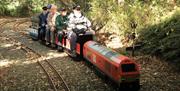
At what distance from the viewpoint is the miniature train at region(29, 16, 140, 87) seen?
1005cm

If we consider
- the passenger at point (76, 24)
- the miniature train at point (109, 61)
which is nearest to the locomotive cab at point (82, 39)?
the miniature train at point (109, 61)

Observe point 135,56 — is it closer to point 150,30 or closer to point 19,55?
point 150,30

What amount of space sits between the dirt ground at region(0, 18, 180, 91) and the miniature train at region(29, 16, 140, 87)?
1.50 ft

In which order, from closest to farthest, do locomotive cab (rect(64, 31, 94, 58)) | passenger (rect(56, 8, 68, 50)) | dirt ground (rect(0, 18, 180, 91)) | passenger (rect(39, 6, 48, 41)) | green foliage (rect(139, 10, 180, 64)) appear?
dirt ground (rect(0, 18, 180, 91)) < green foliage (rect(139, 10, 180, 64)) < locomotive cab (rect(64, 31, 94, 58)) < passenger (rect(56, 8, 68, 50)) < passenger (rect(39, 6, 48, 41))

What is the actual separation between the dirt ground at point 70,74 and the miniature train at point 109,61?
0.46 m

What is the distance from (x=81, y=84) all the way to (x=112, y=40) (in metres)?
6.86

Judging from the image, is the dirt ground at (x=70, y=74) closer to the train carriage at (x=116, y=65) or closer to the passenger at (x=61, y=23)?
the train carriage at (x=116, y=65)

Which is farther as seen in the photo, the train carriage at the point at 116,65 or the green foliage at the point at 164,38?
the green foliage at the point at 164,38

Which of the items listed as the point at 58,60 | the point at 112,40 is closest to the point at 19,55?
the point at 58,60

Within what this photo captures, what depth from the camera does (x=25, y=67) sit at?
1433cm

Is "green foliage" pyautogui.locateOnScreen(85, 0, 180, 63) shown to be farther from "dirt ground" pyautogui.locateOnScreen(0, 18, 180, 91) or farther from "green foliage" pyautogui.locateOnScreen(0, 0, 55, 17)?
"green foliage" pyautogui.locateOnScreen(0, 0, 55, 17)

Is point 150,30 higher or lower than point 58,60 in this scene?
higher

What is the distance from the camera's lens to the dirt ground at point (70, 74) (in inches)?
441

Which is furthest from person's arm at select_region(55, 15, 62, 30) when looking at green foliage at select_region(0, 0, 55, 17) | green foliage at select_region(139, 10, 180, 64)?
green foliage at select_region(0, 0, 55, 17)
